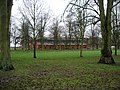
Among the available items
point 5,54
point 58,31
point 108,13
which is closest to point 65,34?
point 58,31

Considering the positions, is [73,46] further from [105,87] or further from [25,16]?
[105,87]

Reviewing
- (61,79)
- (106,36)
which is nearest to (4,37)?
(61,79)

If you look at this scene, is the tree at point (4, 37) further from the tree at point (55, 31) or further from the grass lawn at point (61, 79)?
the tree at point (55, 31)

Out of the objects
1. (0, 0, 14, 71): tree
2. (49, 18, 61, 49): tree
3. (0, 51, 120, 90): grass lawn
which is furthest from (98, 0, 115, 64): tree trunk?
(49, 18, 61, 49): tree

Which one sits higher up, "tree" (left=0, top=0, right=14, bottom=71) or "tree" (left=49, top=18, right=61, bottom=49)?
"tree" (left=49, top=18, right=61, bottom=49)

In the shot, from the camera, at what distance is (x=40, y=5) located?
4209 centimetres

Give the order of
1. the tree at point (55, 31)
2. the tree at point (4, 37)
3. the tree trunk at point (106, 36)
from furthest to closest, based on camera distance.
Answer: the tree at point (55, 31), the tree trunk at point (106, 36), the tree at point (4, 37)

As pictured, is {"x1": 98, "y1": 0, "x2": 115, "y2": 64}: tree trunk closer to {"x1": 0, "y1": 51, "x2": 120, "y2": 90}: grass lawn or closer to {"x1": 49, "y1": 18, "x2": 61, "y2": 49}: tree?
{"x1": 0, "y1": 51, "x2": 120, "y2": 90}: grass lawn

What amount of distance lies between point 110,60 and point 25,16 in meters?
23.5

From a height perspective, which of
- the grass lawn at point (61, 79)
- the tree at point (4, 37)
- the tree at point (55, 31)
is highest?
the tree at point (55, 31)

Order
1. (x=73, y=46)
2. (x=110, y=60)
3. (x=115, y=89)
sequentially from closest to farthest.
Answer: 1. (x=115, y=89)
2. (x=110, y=60)
3. (x=73, y=46)

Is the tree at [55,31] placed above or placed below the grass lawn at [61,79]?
above

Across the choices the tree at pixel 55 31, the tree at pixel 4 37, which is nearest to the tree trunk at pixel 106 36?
the tree at pixel 4 37

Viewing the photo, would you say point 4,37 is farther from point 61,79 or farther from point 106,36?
point 106,36
